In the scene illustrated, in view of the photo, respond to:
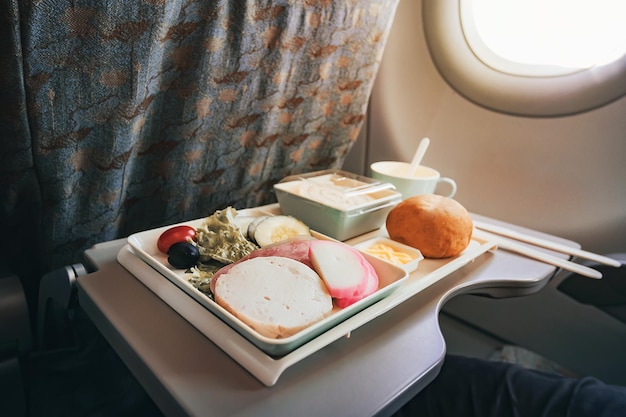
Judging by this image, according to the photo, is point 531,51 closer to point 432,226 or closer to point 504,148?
point 504,148

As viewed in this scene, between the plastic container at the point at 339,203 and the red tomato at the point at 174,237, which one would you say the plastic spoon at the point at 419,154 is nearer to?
the plastic container at the point at 339,203

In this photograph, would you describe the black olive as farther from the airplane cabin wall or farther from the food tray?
the airplane cabin wall

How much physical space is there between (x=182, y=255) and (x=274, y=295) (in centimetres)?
20

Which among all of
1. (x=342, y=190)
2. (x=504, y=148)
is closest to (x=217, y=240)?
(x=342, y=190)

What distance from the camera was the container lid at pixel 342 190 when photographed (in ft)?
2.76

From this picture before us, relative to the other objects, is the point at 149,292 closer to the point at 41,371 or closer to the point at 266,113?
the point at 41,371

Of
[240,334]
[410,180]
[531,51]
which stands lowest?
[240,334]

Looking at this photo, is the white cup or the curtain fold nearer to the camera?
the curtain fold

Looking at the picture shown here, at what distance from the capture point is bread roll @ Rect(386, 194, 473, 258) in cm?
77

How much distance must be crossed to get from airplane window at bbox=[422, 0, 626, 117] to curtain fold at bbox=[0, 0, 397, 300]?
0.21m

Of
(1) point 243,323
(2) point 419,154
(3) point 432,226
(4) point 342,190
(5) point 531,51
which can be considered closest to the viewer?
(1) point 243,323

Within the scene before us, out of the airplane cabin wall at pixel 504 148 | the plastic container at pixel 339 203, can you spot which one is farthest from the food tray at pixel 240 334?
the airplane cabin wall at pixel 504 148

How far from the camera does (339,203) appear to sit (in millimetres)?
828

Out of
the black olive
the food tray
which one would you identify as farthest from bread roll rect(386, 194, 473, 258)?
the black olive
